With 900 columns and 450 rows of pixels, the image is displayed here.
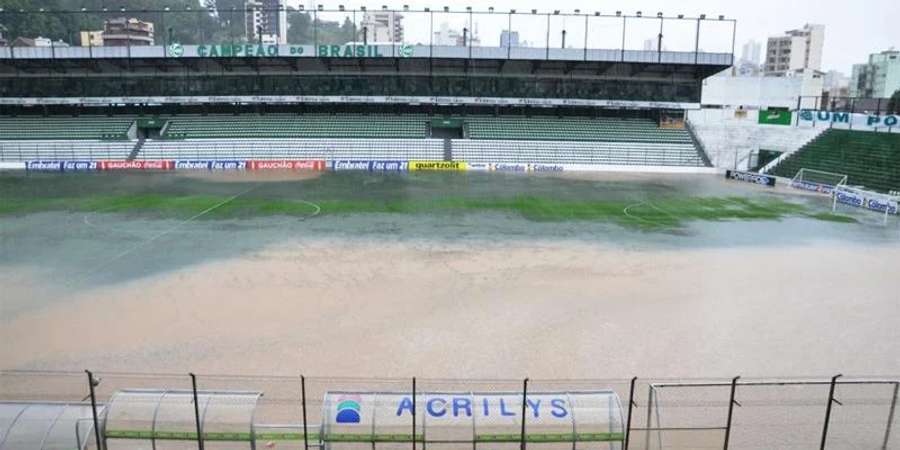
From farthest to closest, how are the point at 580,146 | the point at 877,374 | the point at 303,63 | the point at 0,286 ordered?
the point at 303,63 < the point at 580,146 < the point at 0,286 < the point at 877,374

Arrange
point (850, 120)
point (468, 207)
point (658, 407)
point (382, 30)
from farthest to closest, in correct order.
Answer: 1. point (382, 30)
2. point (850, 120)
3. point (468, 207)
4. point (658, 407)

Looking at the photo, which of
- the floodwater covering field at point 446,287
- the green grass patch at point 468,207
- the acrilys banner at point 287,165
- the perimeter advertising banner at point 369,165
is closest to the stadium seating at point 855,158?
the green grass patch at point 468,207

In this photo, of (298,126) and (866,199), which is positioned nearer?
(866,199)

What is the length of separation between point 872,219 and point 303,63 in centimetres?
4602

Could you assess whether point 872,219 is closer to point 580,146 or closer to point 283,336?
point 580,146

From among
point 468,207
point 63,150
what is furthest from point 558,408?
point 63,150

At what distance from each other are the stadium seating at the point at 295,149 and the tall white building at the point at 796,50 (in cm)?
11897

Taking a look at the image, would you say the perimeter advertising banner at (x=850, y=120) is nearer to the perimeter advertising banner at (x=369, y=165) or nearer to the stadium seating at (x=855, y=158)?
the stadium seating at (x=855, y=158)

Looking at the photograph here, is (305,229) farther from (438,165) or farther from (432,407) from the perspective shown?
(438,165)

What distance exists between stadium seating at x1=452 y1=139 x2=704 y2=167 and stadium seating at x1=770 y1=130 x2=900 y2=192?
7791 millimetres

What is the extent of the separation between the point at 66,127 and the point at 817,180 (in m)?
61.9

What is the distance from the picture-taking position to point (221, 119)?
57.9m

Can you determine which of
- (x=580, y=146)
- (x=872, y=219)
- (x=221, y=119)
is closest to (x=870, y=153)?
(x=872, y=219)

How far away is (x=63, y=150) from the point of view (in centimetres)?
5150
